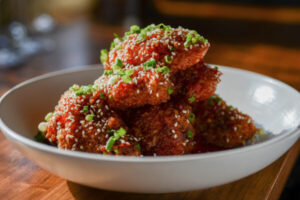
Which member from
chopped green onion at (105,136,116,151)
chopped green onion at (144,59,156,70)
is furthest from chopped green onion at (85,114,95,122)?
chopped green onion at (144,59,156,70)

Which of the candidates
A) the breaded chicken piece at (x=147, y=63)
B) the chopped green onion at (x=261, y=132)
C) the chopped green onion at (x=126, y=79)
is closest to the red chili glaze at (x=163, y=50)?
the breaded chicken piece at (x=147, y=63)

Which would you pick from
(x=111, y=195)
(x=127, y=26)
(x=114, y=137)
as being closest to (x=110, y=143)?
(x=114, y=137)

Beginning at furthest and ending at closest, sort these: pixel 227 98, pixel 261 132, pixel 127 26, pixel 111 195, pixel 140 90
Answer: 1. pixel 127 26
2. pixel 227 98
3. pixel 261 132
4. pixel 140 90
5. pixel 111 195

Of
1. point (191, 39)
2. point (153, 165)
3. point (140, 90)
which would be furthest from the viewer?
point (191, 39)

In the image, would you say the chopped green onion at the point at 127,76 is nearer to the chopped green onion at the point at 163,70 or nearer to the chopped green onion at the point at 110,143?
the chopped green onion at the point at 163,70

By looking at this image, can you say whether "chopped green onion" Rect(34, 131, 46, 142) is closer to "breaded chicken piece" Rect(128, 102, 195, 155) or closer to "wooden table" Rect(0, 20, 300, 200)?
"wooden table" Rect(0, 20, 300, 200)

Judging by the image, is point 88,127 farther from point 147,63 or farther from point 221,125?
point 221,125

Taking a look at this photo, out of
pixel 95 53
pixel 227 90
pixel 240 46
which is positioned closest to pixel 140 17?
pixel 95 53
